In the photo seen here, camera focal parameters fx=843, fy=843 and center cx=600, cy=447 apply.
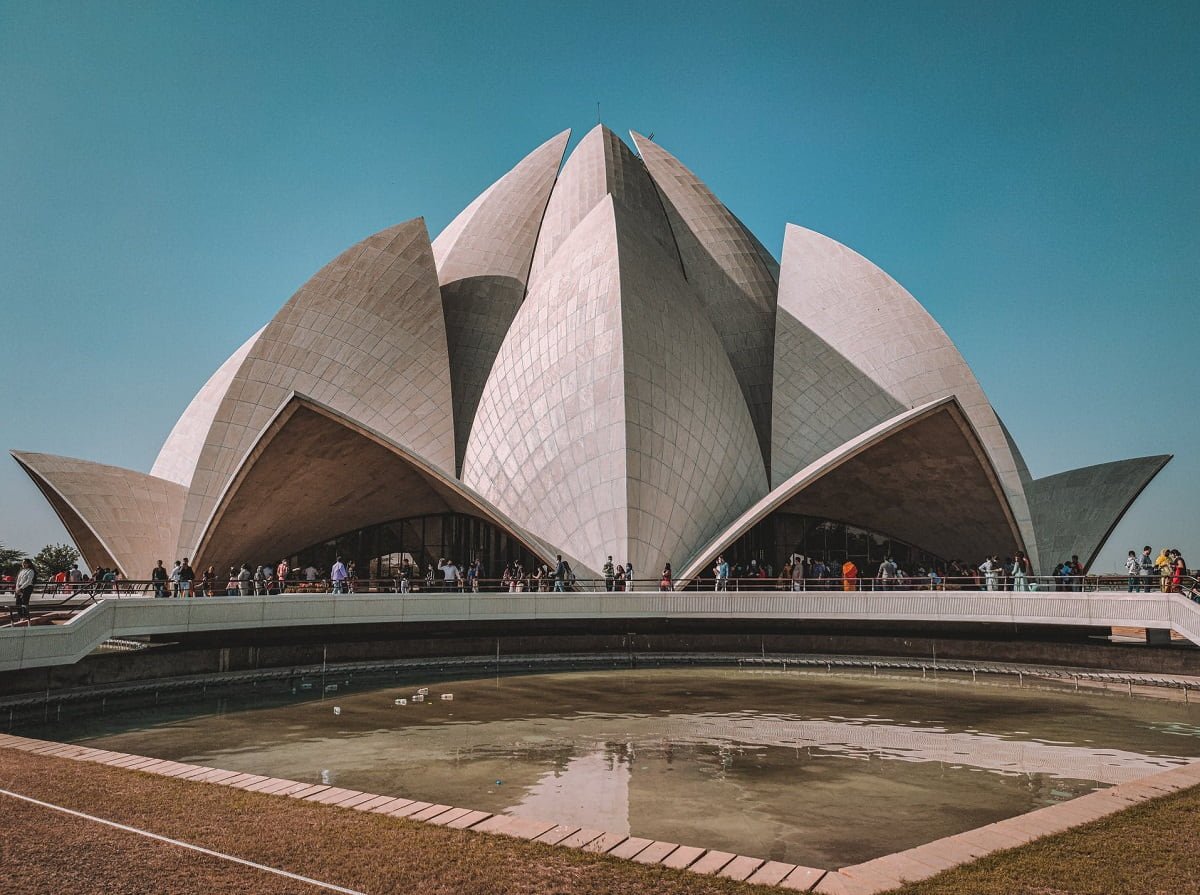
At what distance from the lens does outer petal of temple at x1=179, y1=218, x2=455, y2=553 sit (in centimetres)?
2606

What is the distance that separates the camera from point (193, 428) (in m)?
31.7

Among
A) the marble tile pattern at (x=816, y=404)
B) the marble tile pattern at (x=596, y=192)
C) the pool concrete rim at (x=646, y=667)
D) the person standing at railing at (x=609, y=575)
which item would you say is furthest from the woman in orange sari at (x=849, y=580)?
the marble tile pattern at (x=596, y=192)

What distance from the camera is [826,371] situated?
90.7 ft

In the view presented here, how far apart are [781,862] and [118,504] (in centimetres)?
2594

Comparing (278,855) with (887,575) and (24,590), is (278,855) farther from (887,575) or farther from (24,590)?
(887,575)

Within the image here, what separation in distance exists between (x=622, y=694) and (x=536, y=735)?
350 centimetres

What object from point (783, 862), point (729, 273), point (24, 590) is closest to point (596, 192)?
point (729, 273)

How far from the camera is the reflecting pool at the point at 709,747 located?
250 inches

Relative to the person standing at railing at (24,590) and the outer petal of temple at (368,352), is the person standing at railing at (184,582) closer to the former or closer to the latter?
the person standing at railing at (24,590)

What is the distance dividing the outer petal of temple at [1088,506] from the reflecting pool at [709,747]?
18236 mm

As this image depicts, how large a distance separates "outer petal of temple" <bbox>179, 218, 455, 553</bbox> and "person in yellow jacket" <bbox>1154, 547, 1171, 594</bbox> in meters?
19.1

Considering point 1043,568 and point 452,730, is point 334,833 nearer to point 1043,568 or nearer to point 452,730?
point 452,730

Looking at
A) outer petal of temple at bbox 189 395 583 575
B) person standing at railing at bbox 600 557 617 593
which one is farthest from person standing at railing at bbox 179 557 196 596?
person standing at railing at bbox 600 557 617 593

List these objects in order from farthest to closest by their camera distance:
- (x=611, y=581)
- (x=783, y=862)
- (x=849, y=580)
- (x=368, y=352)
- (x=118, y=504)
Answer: (x=368, y=352) < (x=118, y=504) < (x=611, y=581) < (x=849, y=580) < (x=783, y=862)
